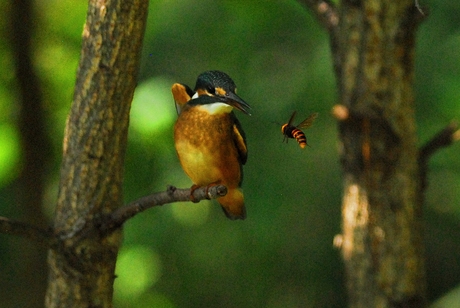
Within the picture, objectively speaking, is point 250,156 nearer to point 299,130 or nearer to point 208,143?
point 208,143

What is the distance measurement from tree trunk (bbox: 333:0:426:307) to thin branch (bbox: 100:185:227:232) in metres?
1.41

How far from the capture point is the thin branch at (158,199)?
2213 millimetres

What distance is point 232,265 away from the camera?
18.1 feet

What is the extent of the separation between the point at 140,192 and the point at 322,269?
1.83 m

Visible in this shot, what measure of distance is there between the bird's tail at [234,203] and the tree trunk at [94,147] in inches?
20.1

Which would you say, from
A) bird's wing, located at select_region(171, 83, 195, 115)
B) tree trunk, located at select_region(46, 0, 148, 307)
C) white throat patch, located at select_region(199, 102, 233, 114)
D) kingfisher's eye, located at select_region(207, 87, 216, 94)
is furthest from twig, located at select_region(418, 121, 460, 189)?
tree trunk, located at select_region(46, 0, 148, 307)

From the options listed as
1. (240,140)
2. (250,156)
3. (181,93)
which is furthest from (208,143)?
(250,156)

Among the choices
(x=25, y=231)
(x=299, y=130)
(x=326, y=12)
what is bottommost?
(x=25, y=231)

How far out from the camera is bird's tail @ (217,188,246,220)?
2879 millimetres

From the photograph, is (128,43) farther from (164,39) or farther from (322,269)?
(322,269)

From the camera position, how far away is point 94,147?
8.25ft

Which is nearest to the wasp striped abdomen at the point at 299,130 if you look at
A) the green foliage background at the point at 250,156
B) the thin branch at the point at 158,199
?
the thin branch at the point at 158,199

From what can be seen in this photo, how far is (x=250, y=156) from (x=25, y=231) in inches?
106

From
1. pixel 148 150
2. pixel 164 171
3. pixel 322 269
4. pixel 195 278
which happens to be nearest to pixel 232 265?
pixel 195 278
